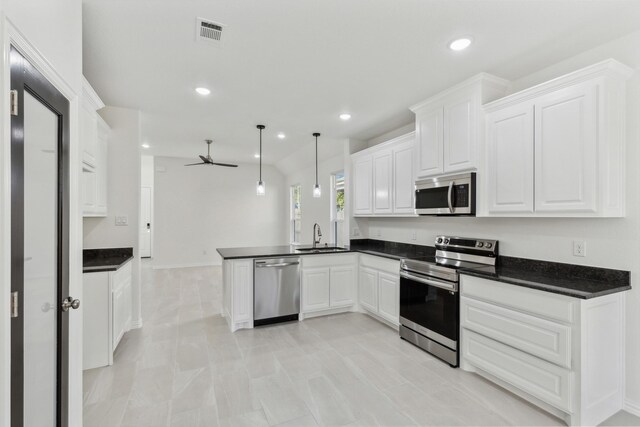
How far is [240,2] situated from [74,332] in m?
2.18

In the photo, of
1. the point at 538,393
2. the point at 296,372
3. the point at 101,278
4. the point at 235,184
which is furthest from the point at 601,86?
the point at 235,184

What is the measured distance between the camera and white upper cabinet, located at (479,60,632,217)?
2.09 m

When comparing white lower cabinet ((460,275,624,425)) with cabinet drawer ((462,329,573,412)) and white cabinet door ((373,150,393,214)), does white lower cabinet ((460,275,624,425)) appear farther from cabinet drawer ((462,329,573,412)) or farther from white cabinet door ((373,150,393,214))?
white cabinet door ((373,150,393,214))

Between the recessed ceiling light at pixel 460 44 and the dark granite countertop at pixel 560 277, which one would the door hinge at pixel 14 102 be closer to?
the recessed ceiling light at pixel 460 44

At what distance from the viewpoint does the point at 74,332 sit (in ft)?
5.79

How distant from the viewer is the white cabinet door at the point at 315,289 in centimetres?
410

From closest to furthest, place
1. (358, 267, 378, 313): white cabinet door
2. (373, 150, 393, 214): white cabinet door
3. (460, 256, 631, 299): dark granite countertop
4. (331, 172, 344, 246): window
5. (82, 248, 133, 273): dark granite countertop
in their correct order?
(460, 256, 631, 299): dark granite countertop → (82, 248, 133, 273): dark granite countertop → (358, 267, 378, 313): white cabinet door → (373, 150, 393, 214): white cabinet door → (331, 172, 344, 246): window

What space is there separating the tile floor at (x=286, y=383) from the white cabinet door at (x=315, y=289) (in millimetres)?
378

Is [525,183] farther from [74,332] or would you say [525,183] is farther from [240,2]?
[74,332]

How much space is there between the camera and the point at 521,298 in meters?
2.27

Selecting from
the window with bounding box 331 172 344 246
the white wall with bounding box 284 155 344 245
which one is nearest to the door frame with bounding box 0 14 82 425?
the white wall with bounding box 284 155 344 245

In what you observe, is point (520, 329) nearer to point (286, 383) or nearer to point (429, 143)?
point (286, 383)

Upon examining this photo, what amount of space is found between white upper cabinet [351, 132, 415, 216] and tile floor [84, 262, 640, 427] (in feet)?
5.29

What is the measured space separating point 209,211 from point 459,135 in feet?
21.8
